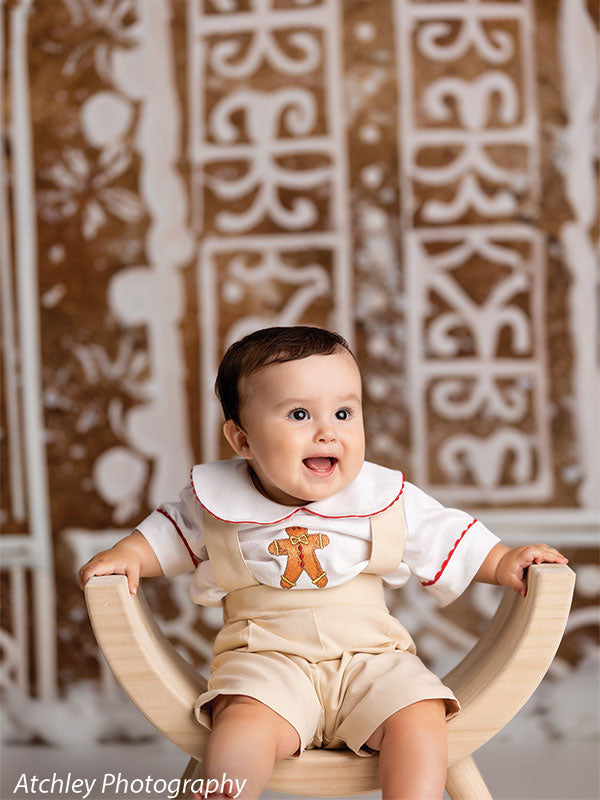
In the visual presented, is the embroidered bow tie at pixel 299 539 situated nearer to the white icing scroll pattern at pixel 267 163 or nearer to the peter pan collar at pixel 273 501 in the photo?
the peter pan collar at pixel 273 501

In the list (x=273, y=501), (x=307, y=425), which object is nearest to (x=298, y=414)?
(x=307, y=425)

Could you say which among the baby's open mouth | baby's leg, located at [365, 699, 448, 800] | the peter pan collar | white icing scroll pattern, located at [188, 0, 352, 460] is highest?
white icing scroll pattern, located at [188, 0, 352, 460]

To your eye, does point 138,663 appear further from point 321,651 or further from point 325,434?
point 325,434

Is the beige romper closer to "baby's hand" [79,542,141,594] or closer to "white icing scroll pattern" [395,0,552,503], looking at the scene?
"baby's hand" [79,542,141,594]

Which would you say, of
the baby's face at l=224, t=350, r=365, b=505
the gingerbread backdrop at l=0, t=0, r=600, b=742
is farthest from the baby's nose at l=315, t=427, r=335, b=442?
the gingerbread backdrop at l=0, t=0, r=600, b=742

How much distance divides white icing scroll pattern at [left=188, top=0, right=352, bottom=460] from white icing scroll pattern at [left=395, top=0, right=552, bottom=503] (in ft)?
0.45

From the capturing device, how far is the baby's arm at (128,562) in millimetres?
1105

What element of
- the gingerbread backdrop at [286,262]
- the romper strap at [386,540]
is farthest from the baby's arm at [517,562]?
the gingerbread backdrop at [286,262]

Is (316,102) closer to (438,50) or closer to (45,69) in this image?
(438,50)

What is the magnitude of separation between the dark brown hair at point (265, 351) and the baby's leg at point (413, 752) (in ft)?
1.25

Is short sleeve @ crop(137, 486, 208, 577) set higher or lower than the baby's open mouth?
lower

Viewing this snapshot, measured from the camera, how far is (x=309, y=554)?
1.15 m

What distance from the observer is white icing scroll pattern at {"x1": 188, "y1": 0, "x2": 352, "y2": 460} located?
1.76 m

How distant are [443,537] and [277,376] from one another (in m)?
0.27
